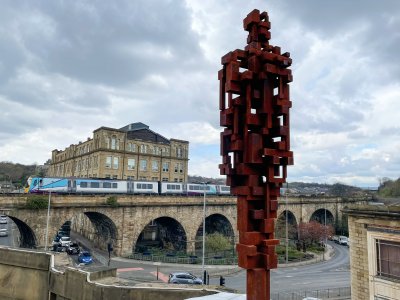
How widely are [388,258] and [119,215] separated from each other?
1291 inches

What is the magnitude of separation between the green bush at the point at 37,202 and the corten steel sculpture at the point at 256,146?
34505 mm

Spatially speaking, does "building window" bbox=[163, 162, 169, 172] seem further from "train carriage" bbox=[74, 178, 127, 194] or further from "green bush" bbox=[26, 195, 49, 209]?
"green bush" bbox=[26, 195, 49, 209]

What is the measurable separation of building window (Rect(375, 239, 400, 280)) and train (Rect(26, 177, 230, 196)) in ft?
64.4

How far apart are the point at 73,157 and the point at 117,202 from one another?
149 feet

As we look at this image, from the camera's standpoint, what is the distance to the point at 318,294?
2780cm

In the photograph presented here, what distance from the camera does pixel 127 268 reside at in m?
36.0

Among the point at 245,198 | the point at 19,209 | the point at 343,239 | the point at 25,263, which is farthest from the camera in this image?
the point at 343,239

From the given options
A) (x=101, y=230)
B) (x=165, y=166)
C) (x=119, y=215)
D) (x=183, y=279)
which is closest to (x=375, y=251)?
(x=183, y=279)

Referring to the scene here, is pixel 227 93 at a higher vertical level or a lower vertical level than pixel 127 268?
higher

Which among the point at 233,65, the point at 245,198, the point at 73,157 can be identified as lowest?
the point at 245,198

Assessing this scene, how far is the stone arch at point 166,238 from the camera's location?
4859 centimetres

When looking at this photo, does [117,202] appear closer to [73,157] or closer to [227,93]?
[227,93]

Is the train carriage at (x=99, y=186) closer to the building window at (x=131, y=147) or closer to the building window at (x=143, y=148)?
the building window at (x=131, y=147)

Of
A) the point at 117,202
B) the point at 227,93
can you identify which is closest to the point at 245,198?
the point at 227,93
